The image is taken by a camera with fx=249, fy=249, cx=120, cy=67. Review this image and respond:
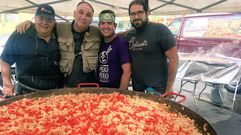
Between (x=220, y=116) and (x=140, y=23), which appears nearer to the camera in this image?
(x=140, y=23)

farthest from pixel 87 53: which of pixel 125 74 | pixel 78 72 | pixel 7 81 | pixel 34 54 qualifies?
pixel 7 81

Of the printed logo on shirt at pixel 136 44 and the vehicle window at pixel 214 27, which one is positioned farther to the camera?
the vehicle window at pixel 214 27

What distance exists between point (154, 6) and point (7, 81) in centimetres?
343

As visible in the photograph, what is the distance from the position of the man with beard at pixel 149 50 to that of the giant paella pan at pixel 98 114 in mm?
512

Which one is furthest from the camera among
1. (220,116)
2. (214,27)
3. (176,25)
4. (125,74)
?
(176,25)

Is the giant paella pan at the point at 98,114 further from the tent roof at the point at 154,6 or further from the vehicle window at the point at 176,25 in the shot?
the vehicle window at the point at 176,25

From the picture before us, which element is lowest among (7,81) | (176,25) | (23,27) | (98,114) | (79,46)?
(98,114)

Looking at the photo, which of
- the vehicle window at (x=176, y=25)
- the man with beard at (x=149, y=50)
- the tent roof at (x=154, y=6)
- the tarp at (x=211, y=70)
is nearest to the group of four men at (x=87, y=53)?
the man with beard at (x=149, y=50)

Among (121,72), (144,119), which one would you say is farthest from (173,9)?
(144,119)

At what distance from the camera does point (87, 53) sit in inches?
138

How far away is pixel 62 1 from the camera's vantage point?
17.5ft

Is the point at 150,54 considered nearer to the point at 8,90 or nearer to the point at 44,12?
the point at 44,12

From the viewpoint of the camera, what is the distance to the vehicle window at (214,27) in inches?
319

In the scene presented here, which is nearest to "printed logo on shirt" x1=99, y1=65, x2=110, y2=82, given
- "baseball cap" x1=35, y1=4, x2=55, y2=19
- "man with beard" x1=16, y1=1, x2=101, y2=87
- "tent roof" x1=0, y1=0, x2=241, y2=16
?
"man with beard" x1=16, y1=1, x2=101, y2=87
